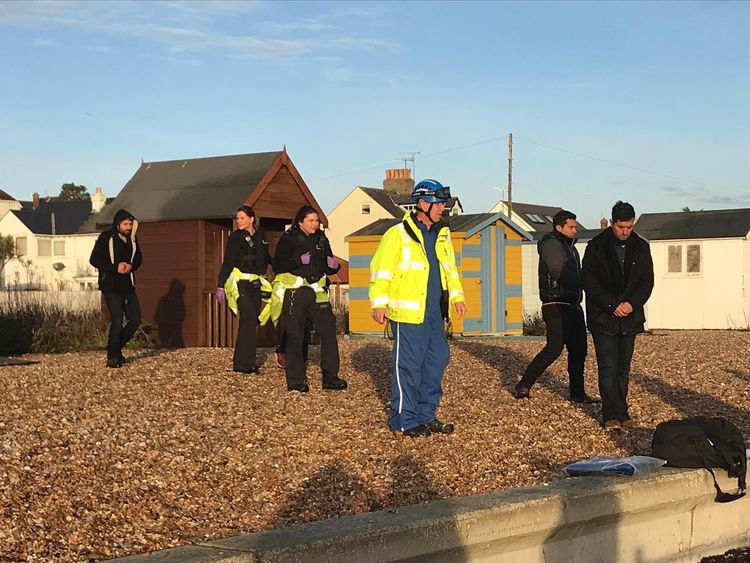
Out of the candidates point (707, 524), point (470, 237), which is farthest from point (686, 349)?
point (707, 524)

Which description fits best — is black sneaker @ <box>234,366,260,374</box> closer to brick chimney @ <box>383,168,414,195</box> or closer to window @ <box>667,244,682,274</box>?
window @ <box>667,244,682,274</box>

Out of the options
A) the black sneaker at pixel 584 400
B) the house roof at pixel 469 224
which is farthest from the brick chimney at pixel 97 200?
the black sneaker at pixel 584 400

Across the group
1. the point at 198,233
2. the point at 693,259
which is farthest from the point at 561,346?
the point at 693,259

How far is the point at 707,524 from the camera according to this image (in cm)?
667

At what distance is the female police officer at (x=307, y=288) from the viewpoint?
11547 mm

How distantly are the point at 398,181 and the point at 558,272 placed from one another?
221 feet

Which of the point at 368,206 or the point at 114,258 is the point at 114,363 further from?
the point at 368,206

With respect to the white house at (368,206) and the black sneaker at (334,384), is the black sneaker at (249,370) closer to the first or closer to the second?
the black sneaker at (334,384)

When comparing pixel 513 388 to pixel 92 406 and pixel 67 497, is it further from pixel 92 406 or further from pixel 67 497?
pixel 67 497

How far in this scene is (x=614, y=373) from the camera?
977 cm

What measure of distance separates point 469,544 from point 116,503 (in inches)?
79.9

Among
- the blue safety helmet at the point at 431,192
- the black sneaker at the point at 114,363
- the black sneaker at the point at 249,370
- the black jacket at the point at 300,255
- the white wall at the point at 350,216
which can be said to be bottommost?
the black sneaker at the point at 249,370

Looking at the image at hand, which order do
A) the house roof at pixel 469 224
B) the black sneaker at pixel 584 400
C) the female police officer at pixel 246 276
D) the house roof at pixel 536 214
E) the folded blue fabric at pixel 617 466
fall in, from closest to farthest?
1. the folded blue fabric at pixel 617 466
2. the black sneaker at pixel 584 400
3. the female police officer at pixel 246 276
4. the house roof at pixel 469 224
5. the house roof at pixel 536 214

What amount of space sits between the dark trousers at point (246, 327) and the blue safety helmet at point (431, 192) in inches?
168
